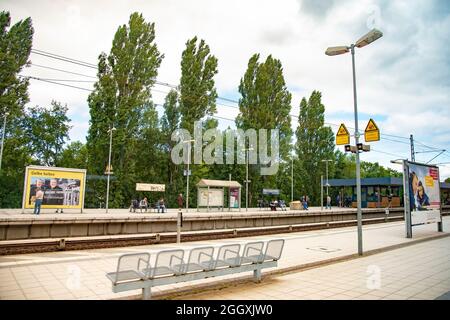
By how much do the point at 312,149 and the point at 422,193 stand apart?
34.9 metres

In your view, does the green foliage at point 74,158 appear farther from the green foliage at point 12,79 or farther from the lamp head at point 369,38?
the lamp head at point 369,38

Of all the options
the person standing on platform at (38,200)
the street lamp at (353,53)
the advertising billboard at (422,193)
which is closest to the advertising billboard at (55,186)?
the person standing on platform at (38,200)

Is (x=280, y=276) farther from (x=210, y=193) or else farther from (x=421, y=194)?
(x=210, y=193)

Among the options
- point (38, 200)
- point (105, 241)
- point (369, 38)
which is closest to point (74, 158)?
point (38, 200)

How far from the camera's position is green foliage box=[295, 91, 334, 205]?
5112 centimetres

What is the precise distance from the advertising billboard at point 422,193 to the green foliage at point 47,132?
145 ft

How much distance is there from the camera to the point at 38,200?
60.5 feet

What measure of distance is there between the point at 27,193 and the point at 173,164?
72.9 ft

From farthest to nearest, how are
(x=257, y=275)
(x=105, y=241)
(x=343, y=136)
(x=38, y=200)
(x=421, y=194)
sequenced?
1. (x=38, y=200)
2. (x=421, y=194)
3. (x=105, y=241)
4. (x=343, y=136)
5. (x=257, y=275)

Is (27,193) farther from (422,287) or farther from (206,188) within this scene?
(422,287)

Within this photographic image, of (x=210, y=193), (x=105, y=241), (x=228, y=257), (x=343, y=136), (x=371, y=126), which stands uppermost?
(x=371, y=126)

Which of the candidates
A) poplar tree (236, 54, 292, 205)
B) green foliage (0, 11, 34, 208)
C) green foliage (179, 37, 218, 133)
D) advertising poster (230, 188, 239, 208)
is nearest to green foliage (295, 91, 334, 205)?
poplar tree (236, 54, 292, 205)

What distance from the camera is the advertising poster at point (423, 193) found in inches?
629
